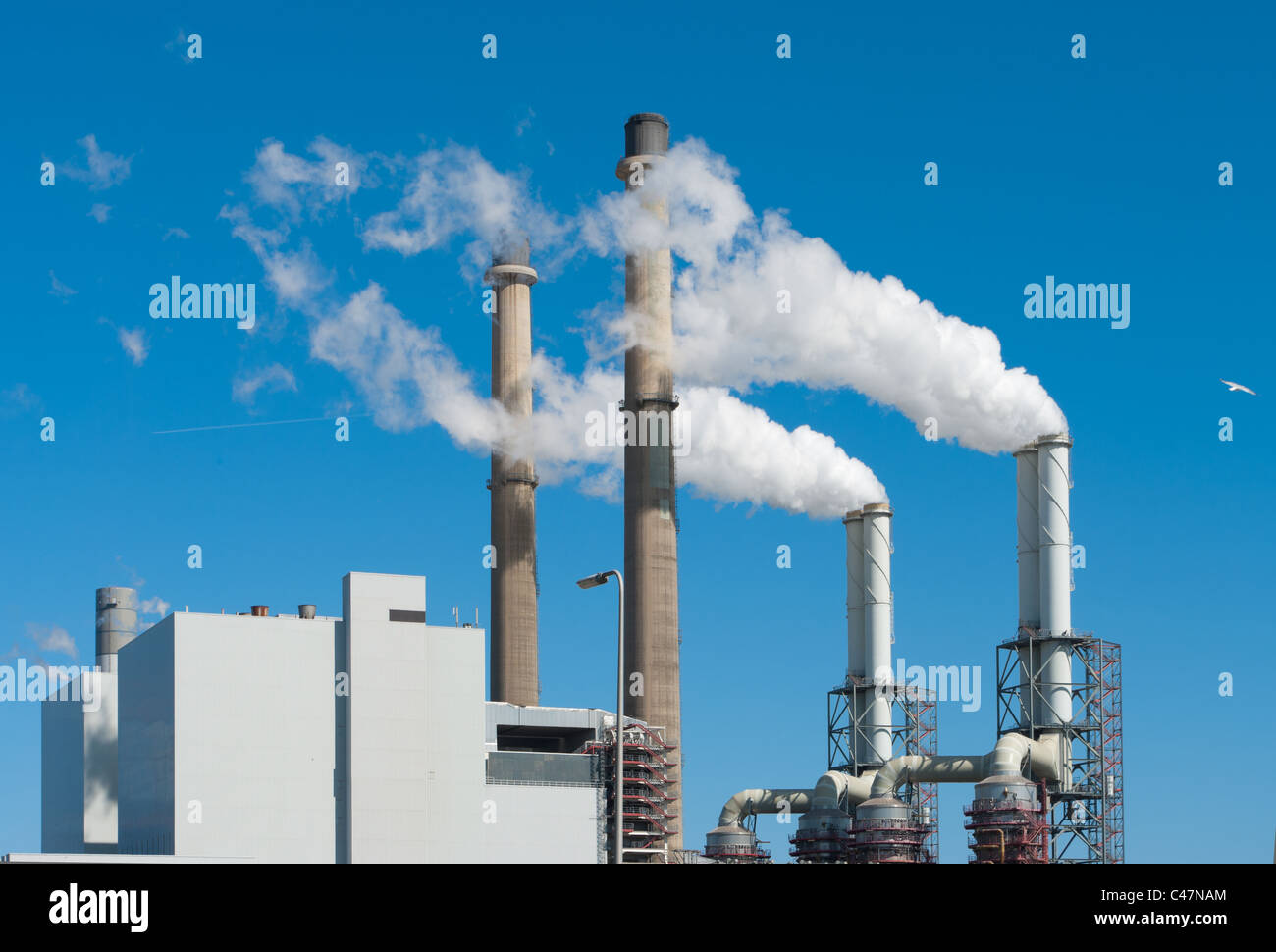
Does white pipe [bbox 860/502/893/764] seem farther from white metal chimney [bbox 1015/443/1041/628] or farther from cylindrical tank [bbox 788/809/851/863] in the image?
white metal chimney [bbox 1015/443/1041/628]

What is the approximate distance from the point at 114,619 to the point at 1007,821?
53746 mm

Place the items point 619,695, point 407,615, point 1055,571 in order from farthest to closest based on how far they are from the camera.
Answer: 1. point 1055,571
2. point 407,615
3. point 619,695

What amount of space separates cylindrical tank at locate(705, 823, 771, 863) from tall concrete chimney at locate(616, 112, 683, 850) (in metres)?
2.00

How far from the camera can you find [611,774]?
261 ft

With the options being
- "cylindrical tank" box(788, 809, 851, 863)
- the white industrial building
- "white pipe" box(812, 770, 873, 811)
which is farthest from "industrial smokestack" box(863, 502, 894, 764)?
the white industrial building

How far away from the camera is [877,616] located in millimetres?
90812

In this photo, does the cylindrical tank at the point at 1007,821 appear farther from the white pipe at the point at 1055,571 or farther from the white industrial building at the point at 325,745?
the white industrial building at the point at 325,745

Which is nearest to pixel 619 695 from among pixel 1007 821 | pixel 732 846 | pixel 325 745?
pixel 325 745

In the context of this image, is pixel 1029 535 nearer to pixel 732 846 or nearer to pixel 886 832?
pixel 886 832

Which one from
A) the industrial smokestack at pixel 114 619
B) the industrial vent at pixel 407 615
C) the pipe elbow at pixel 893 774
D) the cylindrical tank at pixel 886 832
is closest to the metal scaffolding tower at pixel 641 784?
the cylindrical tank at pixel 886 832

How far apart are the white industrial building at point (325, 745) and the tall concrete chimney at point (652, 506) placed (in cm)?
1102

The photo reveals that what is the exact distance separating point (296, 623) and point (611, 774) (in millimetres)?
17684
